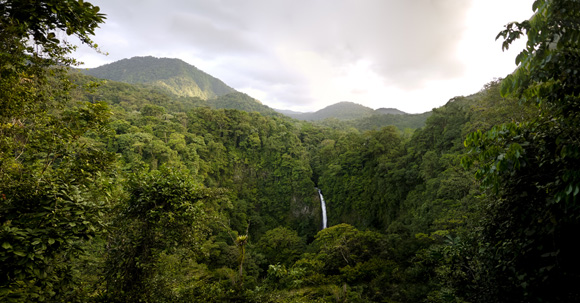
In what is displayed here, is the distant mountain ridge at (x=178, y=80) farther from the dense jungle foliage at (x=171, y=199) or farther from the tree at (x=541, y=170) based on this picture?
the tree at (x=541, y=170)

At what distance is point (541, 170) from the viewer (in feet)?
7.46

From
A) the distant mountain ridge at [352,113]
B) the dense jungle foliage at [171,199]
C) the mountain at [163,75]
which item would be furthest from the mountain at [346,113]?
the dense jungle foliage at [171,199]

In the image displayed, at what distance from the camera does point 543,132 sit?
87.7 inches

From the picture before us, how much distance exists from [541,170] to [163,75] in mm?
142337

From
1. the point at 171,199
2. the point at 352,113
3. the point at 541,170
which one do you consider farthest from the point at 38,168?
the point at 352,113

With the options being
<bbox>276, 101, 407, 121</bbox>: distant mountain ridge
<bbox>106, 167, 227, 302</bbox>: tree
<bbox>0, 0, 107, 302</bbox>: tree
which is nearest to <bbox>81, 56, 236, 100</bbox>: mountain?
<bbox>276, 101, 407, 121</bbox>: distant mountain ridge

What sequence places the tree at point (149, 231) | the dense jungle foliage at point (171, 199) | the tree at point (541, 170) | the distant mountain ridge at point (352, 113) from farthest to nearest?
the distant mountain ridge at point (352, 113) → the tree at point (149, 231) → the dense jungle foliage at point (171, 199) → the tree at point (541, 170)

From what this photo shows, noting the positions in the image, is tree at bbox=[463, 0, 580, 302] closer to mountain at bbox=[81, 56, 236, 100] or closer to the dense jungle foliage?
the dense jungle foliage

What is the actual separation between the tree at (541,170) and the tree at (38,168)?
4.68 metres

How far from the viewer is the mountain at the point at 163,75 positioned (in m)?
106

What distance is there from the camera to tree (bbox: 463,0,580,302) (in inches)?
74.8

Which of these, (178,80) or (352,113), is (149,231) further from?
(352,113)

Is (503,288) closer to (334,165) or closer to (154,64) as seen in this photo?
(334,165)

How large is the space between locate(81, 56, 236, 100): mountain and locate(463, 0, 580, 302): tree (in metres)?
111
